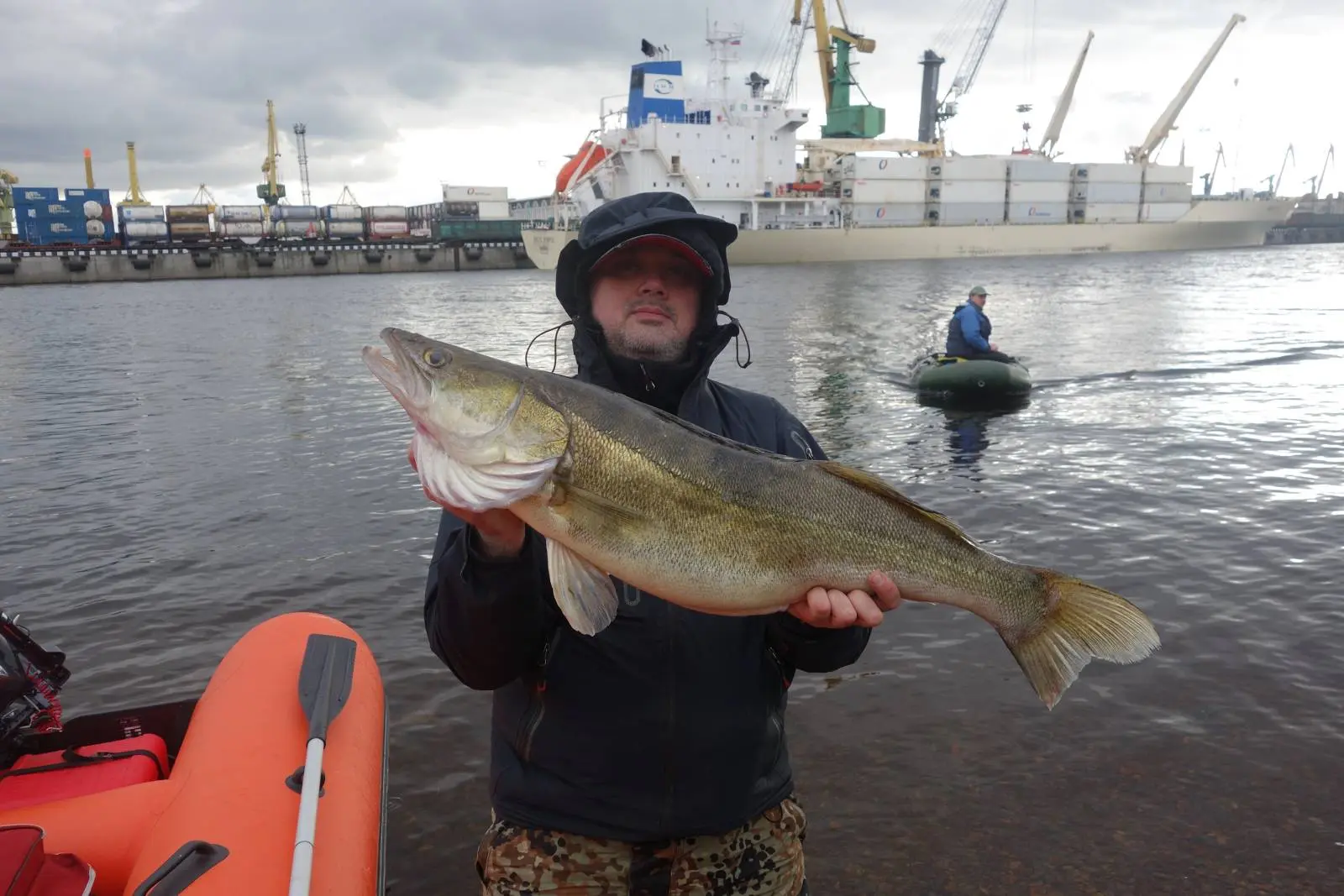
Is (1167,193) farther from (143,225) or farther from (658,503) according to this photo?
(658,503)

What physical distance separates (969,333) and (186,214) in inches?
3797

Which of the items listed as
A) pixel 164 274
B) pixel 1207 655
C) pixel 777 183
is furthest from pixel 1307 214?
pixel 1207 655

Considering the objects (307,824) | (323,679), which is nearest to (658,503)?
(307,824)

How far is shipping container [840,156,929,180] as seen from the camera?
276 feet

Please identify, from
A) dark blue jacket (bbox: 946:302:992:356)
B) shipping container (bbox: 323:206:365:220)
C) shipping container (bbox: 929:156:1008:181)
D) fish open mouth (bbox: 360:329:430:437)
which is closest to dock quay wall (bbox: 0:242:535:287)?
shipping container (bbox: 323:206:365:220)

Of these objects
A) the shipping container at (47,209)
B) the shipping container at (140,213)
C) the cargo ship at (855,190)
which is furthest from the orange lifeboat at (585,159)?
the shipping container at (47,209)

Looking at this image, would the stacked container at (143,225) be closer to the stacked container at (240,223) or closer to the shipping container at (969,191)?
the stacked container at (240,223)

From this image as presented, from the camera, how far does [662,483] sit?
294 centimetres

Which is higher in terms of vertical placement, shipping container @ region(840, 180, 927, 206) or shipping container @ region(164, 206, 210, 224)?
shipping container @ region(840, 180, 927, 206)

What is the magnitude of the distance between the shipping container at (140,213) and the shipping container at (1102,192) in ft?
316

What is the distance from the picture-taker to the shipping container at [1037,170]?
90562mm

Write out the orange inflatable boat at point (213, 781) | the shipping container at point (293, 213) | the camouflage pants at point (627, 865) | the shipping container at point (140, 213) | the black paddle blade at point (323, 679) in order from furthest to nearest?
the shipping container at point (293, 213) < the shipping container at point (140, 213) < the black paddle blade at point (323, 679) < the orange inflatable boat at point (213, 781) < the camouflage pants at point (627, 865)

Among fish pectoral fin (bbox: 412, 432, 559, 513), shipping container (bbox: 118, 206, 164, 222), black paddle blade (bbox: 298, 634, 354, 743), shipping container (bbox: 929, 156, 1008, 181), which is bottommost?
black paddle blade (bbox: 298, 634, 354, 743)

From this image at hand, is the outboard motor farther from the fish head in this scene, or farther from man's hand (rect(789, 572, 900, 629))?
man's hand (rect(789, 572, 900, 629))
